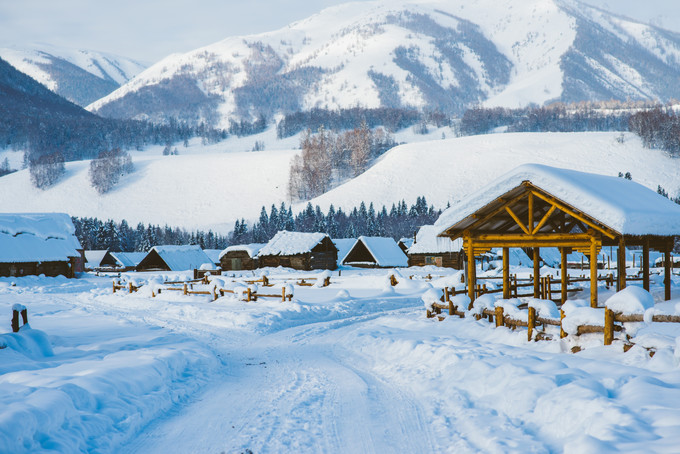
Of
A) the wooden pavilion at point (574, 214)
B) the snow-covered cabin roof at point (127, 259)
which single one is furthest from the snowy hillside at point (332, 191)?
the wooden pavilion at point (574, 214)

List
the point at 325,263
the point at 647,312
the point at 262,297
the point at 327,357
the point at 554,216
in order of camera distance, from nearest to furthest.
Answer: the point at 647,312, the point at 327,357, the point at 554,216, the point at 262,297, the point at 325,263

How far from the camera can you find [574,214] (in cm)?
1524

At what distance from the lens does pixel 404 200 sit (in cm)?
12962

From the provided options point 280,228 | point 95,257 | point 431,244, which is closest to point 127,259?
point 95,257

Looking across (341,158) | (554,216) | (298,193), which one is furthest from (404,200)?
(554,216)

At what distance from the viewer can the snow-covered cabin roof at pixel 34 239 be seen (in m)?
46.4

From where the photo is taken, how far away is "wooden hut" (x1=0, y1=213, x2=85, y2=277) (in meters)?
46.1

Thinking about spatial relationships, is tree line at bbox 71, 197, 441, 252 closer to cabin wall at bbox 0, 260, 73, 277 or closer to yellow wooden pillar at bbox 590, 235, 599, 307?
cabin wall at bbox 0, 260, 73, 277

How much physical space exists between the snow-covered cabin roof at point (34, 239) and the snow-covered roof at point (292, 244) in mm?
20189

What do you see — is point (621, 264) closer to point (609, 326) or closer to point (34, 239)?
point (609, 326)

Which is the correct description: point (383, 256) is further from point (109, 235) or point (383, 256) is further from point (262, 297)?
point (109, 235)

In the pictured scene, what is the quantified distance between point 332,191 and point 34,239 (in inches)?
3893

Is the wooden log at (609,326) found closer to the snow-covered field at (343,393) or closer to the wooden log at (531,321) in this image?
the snow-covered field at (343,393)

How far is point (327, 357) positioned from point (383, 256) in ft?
167
